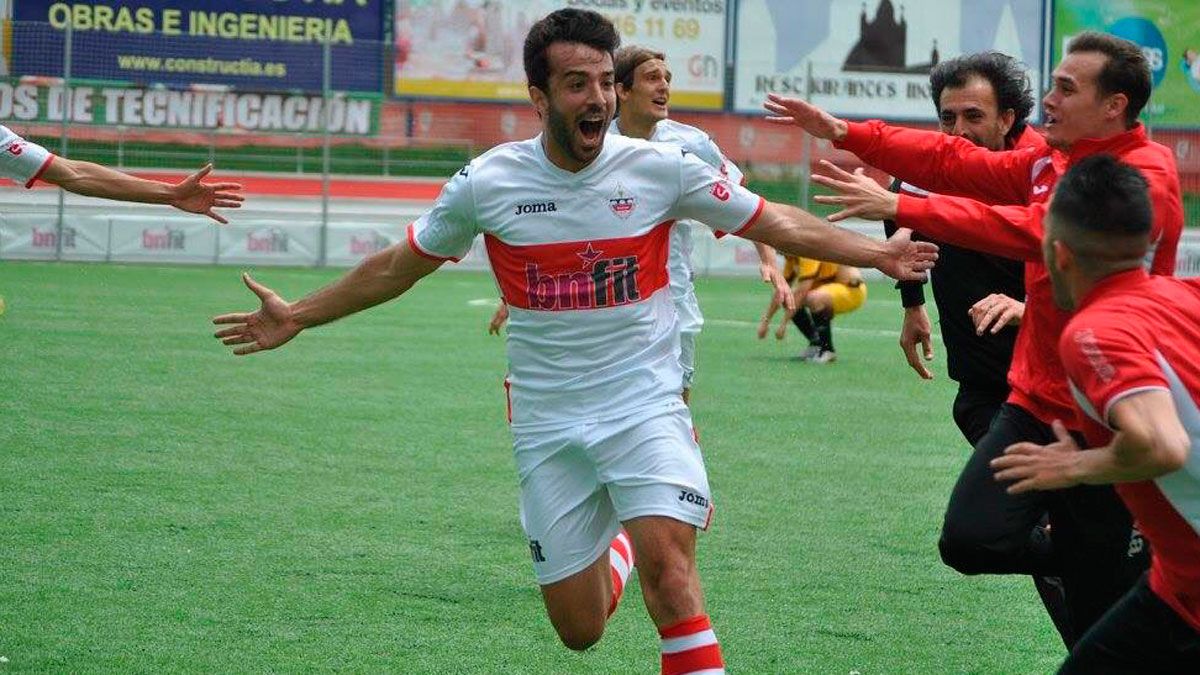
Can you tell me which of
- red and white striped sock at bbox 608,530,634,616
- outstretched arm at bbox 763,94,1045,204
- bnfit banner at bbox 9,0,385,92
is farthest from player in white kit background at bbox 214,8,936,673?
bnfit banner at bbox 9,0,385,92

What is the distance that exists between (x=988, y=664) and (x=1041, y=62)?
29.3 m

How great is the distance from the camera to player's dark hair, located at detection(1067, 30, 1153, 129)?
5676mm

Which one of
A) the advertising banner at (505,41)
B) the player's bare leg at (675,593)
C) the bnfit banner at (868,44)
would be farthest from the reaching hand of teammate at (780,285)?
the bnfit banner at (868,44)

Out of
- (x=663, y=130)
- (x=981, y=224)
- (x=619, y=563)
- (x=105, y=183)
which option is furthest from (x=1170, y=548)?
(x=105, y=183)

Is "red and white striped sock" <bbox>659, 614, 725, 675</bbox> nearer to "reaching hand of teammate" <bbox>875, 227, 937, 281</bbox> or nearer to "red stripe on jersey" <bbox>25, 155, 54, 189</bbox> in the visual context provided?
"reaching hand of teammate" <bbox>875, 227, 937, 281</bbox>

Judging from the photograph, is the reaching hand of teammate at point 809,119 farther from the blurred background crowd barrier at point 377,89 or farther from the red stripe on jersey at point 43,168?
the blurred background crowd barrier at point 377,89

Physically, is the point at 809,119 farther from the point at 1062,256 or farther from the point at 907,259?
the point at 1062,256

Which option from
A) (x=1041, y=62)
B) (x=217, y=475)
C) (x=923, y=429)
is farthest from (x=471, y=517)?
(x=1041, y=62)

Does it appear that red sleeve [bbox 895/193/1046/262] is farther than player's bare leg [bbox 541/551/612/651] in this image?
No

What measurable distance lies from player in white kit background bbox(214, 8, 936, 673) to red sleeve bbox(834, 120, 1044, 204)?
0.56m

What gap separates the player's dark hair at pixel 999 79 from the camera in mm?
6805

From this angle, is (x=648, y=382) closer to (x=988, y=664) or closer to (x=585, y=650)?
(x=585, y=650)

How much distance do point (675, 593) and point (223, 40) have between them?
2725cm

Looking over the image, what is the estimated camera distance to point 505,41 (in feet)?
109
